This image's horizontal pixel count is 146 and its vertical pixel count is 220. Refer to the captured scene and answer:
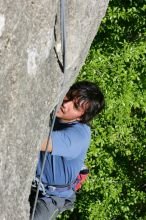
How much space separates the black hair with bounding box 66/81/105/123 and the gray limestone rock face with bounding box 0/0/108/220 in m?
0.45

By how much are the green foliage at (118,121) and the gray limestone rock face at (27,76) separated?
18.8 ft

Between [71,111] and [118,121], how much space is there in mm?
5723

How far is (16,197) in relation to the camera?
4.48 metres

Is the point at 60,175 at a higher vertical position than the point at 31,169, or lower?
lower

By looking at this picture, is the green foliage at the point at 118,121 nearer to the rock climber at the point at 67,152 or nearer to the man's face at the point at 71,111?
the rock climber at the point at 67,152

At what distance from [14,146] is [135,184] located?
8.26 m

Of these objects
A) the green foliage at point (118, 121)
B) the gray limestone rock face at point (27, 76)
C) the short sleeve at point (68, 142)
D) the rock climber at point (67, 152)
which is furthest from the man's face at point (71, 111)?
the green foliage at point (118, 121)

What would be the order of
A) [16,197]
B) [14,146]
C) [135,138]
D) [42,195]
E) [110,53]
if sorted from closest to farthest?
1. [14,146]
2. [16,197]
3. [42,195]
4. [110,53]
5. [135,138]

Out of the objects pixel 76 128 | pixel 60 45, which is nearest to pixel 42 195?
pixel 76 128

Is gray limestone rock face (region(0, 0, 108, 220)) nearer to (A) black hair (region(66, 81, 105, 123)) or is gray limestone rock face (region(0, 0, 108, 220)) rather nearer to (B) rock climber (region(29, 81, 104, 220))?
(B) rock climber (region(29, 81, 104, 220))

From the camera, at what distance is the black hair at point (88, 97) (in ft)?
17.6

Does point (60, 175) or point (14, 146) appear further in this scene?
point (60, 175)

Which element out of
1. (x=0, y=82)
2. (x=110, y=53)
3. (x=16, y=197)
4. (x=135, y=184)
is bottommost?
(x=135, y=184)

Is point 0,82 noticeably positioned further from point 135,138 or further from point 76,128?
point 135,138
